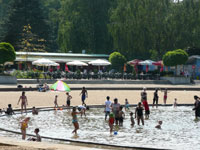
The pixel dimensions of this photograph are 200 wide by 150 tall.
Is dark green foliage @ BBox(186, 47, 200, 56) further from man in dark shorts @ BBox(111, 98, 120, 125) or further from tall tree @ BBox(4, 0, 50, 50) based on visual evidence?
man in dark shorts @ BBox(111, 98, 120, 125)

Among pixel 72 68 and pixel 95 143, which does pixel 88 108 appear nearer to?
pixel 95 143

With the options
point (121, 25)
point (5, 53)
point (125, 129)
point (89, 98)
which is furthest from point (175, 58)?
point (125, 129)

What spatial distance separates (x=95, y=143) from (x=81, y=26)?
56.1 meters

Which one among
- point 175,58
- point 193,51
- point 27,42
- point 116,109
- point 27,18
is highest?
point 27,18

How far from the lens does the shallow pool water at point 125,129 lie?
1767cm

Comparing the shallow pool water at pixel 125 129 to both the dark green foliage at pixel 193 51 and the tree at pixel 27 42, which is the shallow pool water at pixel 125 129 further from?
the tree at pixel 27 42

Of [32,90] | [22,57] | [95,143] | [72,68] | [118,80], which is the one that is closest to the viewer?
[95,143]

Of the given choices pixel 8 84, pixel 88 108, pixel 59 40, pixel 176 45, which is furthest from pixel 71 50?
pixel 88 108

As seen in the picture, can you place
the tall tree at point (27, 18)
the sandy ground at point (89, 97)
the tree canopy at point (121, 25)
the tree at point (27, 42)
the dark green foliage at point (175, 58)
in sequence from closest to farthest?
the sandy ground at point (89, 97) < the dark green foliage at point (175, 58) < the tree canopy at point (121, 25) < the tree at point (27, 42) < the tall tree at point (27, 18)

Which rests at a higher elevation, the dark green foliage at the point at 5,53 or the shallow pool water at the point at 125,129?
the dark green foliage at the point at 5,53

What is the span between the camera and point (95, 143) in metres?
16.6

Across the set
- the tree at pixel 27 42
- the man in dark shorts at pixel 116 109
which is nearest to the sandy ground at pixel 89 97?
the man in dark shorts at pixel 116 109

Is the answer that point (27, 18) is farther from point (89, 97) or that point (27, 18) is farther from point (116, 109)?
point (116, 109)

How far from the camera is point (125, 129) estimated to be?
70.5 ft
